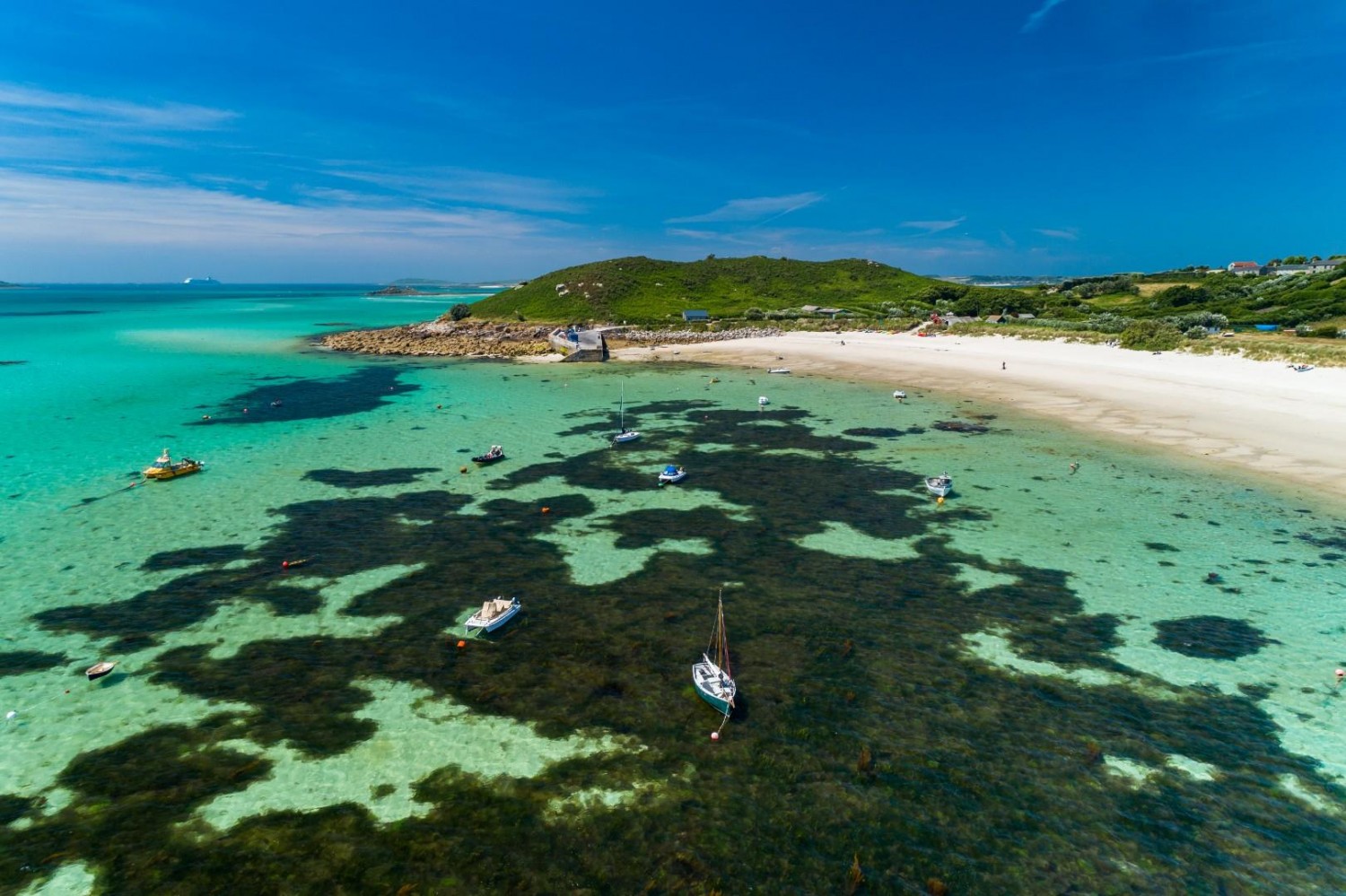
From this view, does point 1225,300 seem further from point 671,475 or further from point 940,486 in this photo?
point 671,475

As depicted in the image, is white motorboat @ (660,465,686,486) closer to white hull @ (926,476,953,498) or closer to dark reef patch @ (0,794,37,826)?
white hull @ (926,476,953,498)

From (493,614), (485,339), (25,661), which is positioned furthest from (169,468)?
(485,339)

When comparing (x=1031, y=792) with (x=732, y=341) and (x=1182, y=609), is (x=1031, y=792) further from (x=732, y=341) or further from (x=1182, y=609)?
(x=732, y=341)

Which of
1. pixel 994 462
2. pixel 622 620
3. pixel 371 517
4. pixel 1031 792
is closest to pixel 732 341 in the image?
pixel 994 462

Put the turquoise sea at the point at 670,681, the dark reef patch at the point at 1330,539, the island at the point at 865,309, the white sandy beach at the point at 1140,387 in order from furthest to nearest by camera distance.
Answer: the island at the point at 865,309 → the white sandy beach at the point at 1140,387 → the dark reef patch at the point at 1330,539 → the turquoise sea at the point at 670,681

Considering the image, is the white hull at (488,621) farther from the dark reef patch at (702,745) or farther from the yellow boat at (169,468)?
the yellow boat at (169,468)

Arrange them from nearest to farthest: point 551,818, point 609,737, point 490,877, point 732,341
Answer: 1. point 490,877
2. point 551,818
3. point 609,737
4. point 732,341

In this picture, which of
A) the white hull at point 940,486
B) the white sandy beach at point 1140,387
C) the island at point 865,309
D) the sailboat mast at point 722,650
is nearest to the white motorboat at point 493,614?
the sailboat mast at point 722,650
